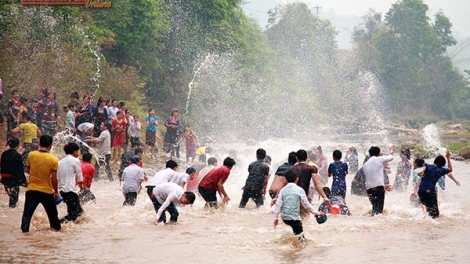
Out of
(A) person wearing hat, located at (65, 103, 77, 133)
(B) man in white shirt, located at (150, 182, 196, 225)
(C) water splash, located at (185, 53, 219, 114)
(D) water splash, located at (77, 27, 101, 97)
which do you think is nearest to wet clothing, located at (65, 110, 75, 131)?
(A) person wearing hat, located at (65, 103, 77, 133)

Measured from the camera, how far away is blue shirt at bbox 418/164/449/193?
14008mm

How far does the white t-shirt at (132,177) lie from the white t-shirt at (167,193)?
1520 mm

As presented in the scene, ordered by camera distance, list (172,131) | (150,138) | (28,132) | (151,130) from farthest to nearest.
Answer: (172,131) → (150,138) → (151,130) → (28,132)

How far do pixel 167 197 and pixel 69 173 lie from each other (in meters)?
1.70

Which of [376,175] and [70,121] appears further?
[70,121]

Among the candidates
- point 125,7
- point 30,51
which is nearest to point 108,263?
point 30,51

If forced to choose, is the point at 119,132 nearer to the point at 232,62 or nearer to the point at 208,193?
the point at 208,193

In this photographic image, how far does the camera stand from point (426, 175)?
14.1 meters

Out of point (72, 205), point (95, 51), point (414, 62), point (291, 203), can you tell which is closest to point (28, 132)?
point (72, 205)

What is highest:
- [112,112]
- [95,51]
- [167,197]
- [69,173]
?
[95,51]

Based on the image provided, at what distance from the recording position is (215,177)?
49.3 feet

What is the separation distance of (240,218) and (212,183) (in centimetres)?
90

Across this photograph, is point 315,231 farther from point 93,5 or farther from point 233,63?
point 233,63

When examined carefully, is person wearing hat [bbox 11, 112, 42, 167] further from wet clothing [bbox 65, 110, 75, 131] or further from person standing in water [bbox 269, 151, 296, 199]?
person standing in water [bbox 269, 151, 296, 199]
